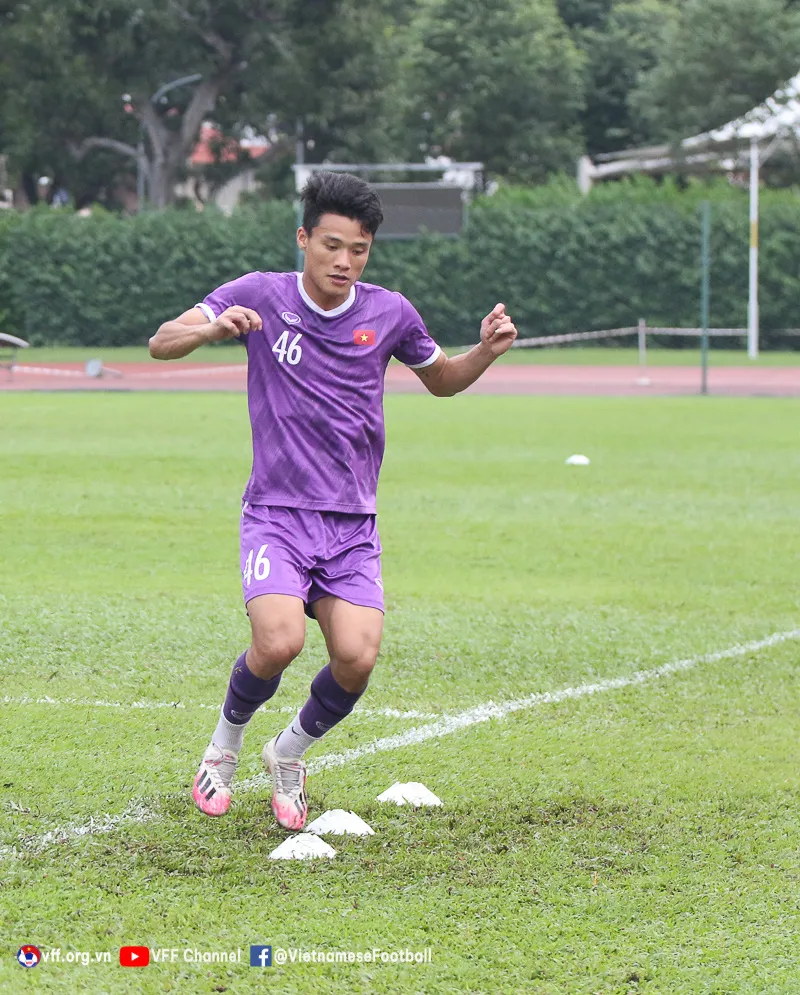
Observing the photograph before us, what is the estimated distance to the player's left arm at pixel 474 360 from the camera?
5406 mm

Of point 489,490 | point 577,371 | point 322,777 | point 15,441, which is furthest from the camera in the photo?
point 577,371

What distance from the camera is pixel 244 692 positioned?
523 centimetres

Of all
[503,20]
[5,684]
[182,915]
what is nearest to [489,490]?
[5,684]

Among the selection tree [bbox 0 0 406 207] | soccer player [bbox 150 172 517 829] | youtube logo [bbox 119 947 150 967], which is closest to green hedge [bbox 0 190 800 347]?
tree [bbox 0 0 406 207]

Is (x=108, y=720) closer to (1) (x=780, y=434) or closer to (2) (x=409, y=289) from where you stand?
(1) (x=780, y=434)

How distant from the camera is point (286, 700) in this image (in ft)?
22.8

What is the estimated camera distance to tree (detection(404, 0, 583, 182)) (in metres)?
54.4

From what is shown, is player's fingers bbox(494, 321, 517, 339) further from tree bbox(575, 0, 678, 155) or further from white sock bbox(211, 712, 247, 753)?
tree bbox(575, 0, 678, 155)

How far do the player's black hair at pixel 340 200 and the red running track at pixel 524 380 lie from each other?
70.4ft

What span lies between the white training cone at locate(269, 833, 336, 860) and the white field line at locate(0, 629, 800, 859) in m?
0.54

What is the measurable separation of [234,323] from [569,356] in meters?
33.7

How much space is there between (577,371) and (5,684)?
2795 centimetres

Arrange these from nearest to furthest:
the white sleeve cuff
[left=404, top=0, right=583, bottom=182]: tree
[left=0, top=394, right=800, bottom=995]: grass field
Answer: [left=0, top=394, right=800, bottom=995]: grass field
the white sleeve cuff
[left=404, top=0, right=583, bottom=182]: tree

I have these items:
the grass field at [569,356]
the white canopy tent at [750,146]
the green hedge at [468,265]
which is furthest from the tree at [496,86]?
the grass field at [569,356]
